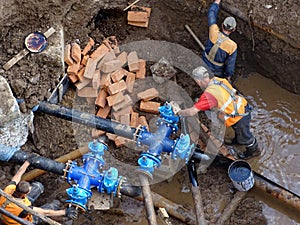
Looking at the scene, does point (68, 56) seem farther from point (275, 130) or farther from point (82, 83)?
point (275, 130)

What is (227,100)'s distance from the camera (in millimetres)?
7695

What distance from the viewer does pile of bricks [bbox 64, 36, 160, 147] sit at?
8500 millimetres

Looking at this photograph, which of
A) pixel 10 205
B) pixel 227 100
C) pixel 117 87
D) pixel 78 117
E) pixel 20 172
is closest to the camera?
pixel 10 205

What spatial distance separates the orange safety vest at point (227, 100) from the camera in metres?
7.61

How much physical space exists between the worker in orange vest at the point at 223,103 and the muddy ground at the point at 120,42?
2.65ft

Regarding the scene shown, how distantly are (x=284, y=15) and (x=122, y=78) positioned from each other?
9.32 ft

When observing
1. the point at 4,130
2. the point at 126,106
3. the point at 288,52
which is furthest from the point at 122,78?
the point at 288,52

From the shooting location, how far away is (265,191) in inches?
315

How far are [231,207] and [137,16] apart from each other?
3.56m

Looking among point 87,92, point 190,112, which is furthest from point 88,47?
point 190,112

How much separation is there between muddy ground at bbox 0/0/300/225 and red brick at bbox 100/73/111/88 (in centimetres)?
48

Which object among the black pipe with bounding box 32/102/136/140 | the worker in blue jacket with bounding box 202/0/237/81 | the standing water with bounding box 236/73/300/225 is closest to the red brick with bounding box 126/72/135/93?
the black pipe with bounding box 32/102/136/140

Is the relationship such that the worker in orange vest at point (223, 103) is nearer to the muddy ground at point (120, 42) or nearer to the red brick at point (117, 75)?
the muddy ground at point (120, 42)

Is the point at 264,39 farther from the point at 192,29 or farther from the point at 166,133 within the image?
the point at 166,133
